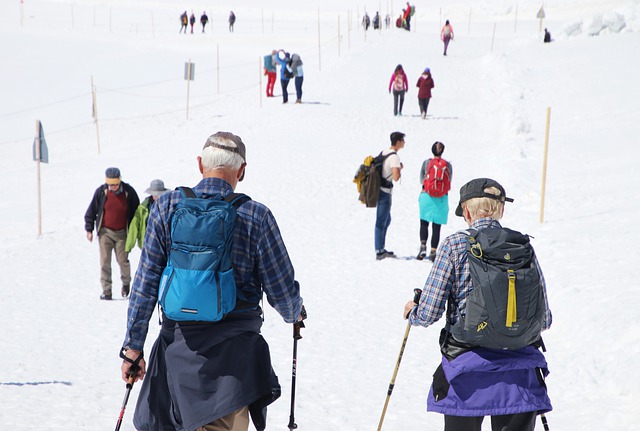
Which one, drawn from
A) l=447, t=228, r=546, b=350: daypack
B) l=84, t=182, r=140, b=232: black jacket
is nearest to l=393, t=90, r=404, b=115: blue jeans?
l=84, t=182, r=140, b=232: black jacket

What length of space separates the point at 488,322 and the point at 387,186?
6.82m

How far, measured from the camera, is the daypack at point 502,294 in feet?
10.1

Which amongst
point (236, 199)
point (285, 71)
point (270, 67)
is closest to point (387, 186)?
point (236, 199)

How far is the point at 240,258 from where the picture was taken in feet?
9.77

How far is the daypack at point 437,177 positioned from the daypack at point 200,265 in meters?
6.86

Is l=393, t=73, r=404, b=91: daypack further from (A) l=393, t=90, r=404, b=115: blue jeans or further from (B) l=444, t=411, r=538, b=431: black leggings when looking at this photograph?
(B) l=444, t=411, r=538, b=431: black leggings

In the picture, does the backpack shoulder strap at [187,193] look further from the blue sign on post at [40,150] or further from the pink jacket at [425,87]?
the pink jacket at [425,87]

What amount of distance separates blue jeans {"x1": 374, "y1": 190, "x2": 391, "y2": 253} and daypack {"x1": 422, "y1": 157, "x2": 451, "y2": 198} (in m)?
0.64

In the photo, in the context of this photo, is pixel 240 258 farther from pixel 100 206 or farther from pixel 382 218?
pixel 382 218

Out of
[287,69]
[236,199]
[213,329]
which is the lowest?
[213,329]

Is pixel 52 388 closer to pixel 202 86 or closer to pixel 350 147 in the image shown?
pixel 350 147

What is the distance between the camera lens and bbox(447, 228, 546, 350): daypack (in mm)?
3080

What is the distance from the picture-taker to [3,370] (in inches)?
240

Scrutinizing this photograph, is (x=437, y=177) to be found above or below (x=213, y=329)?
above
